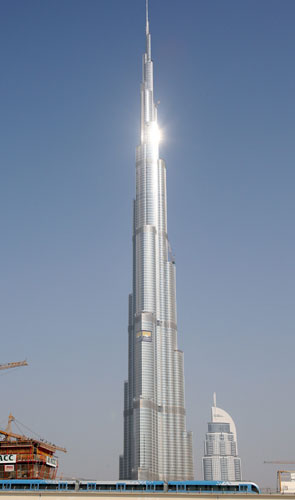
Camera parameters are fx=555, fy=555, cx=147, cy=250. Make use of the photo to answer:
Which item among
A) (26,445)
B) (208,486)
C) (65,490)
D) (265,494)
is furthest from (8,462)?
(265,494)

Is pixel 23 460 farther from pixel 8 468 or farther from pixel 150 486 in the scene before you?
pixel 150 486

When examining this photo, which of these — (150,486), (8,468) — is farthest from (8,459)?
(150,486)

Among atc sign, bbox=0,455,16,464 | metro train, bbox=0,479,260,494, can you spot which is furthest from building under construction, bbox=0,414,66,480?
metro train, bbox=0,479,260,494

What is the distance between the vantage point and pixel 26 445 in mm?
136000

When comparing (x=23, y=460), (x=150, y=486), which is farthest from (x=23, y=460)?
(x=150, y=486)

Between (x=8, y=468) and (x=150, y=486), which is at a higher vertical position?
(x=8, y=468)

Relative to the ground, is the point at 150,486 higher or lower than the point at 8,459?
lower

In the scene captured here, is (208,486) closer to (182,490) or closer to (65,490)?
(182,490)

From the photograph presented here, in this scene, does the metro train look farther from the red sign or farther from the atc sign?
the atc sign

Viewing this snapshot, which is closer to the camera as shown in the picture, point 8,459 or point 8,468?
point 8,468

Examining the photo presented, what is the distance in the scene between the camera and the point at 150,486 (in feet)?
363

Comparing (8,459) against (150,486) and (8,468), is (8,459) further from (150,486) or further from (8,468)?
(150,486)

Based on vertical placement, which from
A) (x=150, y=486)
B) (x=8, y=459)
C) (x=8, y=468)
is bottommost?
(x=150, y=486)

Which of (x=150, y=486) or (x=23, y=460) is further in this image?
(x=23, y=460)
